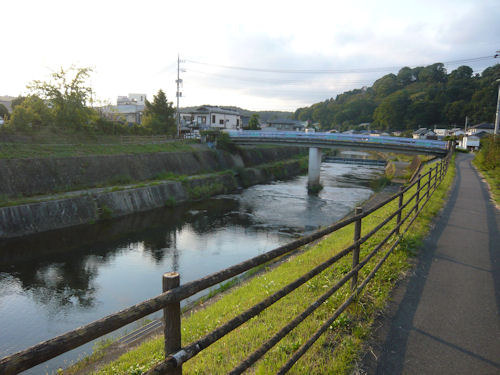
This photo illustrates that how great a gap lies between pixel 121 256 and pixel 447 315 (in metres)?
13.3

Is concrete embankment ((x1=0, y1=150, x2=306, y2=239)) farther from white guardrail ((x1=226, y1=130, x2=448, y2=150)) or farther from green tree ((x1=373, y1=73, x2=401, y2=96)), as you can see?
green tree ((x1=373, y1=73, x2=401, y2=96))

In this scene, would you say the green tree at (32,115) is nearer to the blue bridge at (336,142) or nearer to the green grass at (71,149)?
the green grass at (71,149)

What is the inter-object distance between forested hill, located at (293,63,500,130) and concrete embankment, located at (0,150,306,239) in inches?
2729

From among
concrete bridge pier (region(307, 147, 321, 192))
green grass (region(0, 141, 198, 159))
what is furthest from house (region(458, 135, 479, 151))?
green grass (region(0, 141, 198, 159))

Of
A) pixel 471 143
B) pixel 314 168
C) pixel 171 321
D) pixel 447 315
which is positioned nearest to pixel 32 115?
pixel 314 168

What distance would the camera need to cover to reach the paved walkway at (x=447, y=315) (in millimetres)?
3348

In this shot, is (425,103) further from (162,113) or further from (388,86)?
(162,113)

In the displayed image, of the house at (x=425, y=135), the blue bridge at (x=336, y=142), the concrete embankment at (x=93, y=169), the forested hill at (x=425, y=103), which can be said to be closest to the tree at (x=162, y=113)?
the concrete embankment at (x=93, y=169)

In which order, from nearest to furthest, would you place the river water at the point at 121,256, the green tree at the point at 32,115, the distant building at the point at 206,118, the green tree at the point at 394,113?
the river water at the point at 121,256 → the green tree at the point at 32,115 → the distant building at the point at 206,118 → the green tree at the point at 394,113

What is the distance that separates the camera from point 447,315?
428cm

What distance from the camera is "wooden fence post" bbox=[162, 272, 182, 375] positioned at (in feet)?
5.91

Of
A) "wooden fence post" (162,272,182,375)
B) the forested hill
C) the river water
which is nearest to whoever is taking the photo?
"wooden fence post" (162,272,182,375)

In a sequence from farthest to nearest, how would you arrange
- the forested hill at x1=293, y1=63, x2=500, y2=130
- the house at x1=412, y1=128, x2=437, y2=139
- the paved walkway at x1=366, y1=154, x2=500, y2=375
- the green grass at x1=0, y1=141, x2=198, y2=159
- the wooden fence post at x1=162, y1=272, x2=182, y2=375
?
the forested hill at x1=293, y1=63, x2=500, y2=130 → the house at x1=412, y1=128, x2=437, y2=139 → the green grass at x1=0, y1=141, x2=198, y2=159 → the paved walkway at x1=366, y1=154, x2=500, y2=375 → the wooden fence post at x1=162, y1=272, x2=182, y2=375

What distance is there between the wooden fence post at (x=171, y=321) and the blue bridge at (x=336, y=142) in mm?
31563
